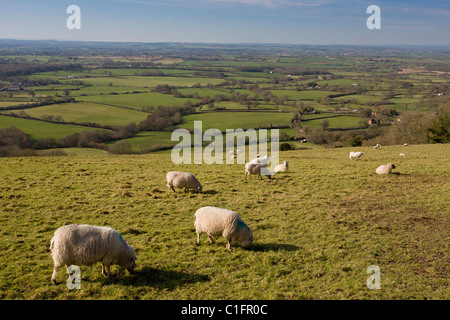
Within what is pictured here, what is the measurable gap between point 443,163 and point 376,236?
15643mm

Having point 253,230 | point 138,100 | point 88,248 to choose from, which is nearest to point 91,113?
point 138,100

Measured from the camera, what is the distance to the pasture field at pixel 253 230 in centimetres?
748

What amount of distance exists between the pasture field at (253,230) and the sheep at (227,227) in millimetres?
348

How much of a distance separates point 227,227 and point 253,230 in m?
2.07

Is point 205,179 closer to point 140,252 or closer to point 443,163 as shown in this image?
point 140,252

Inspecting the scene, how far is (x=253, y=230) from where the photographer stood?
11094 millimetres

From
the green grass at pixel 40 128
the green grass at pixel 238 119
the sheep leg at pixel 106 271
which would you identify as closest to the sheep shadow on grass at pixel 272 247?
the sheep leg at pixel 106 271

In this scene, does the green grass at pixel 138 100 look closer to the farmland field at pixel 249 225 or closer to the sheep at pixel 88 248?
the farmland field at pixel 249 225

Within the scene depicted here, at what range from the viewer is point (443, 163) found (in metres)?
21.3

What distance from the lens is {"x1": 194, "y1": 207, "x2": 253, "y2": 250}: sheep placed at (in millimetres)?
9391

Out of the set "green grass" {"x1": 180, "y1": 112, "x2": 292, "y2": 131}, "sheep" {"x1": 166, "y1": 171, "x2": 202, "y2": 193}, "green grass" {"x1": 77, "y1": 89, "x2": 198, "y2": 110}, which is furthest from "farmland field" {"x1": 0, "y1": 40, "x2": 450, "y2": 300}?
"green grass" {"x1": 77, "y1": 89, "x2": 198, "y2": 110}
